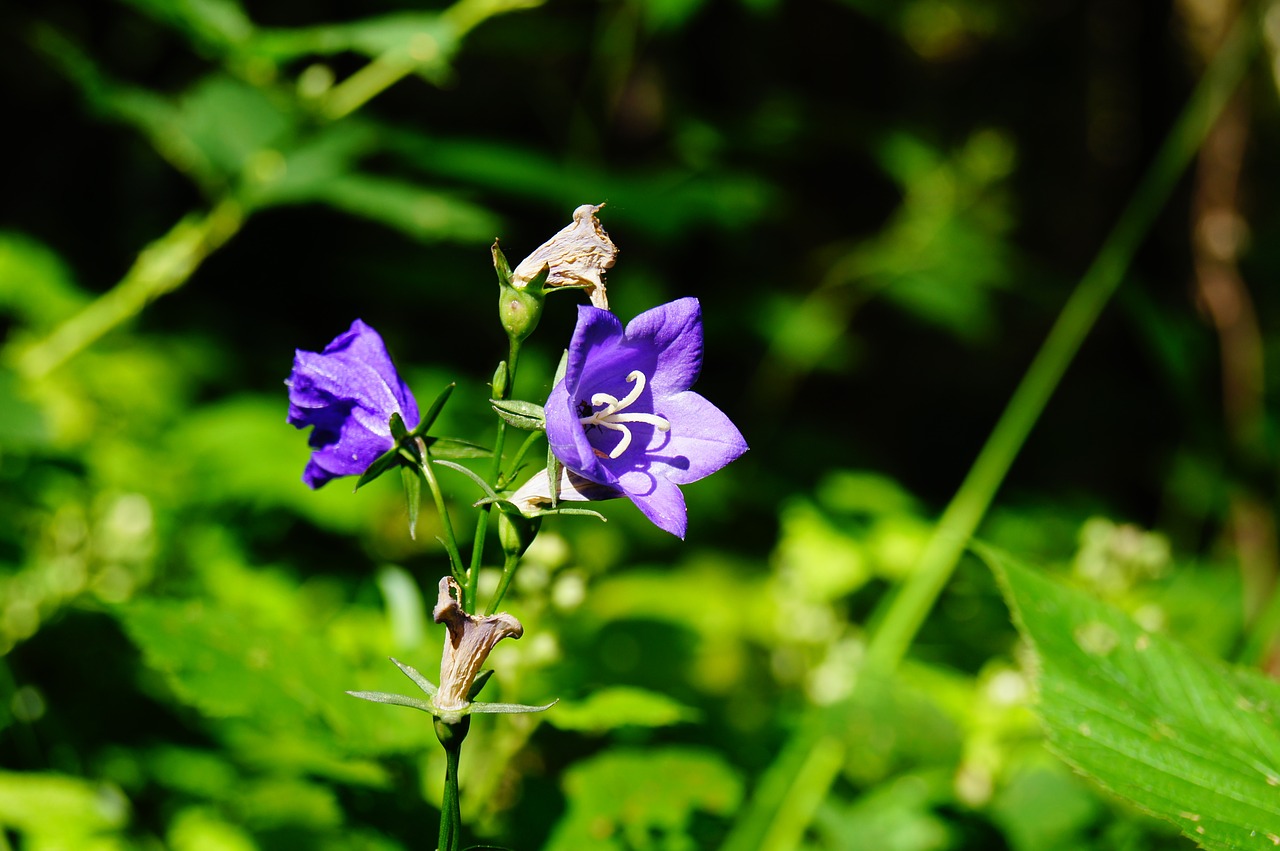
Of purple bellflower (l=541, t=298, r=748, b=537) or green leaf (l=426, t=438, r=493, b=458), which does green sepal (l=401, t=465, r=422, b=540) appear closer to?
green leaf (l=426, t=438, r=493, b=458)

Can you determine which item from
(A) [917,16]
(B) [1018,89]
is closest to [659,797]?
(A) [917,16]

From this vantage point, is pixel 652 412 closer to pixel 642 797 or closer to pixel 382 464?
pixel 382 464

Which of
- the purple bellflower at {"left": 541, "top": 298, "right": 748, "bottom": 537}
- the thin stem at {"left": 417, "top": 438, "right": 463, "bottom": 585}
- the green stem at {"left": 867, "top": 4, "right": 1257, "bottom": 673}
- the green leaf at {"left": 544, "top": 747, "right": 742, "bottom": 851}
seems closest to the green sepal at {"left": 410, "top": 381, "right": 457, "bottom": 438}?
the thin stem at {"left": 417, "top": 438, "right": 463, "bottom": 585}

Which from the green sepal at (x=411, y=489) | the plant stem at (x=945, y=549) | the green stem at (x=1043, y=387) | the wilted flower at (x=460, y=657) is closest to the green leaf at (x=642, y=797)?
the plant stem at (x=945, y=549)

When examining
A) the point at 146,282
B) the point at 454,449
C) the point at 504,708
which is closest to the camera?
the point at 504,708

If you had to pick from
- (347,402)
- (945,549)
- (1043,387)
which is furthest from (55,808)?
(1043,387)

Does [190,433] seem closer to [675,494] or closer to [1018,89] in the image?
[675,494]
